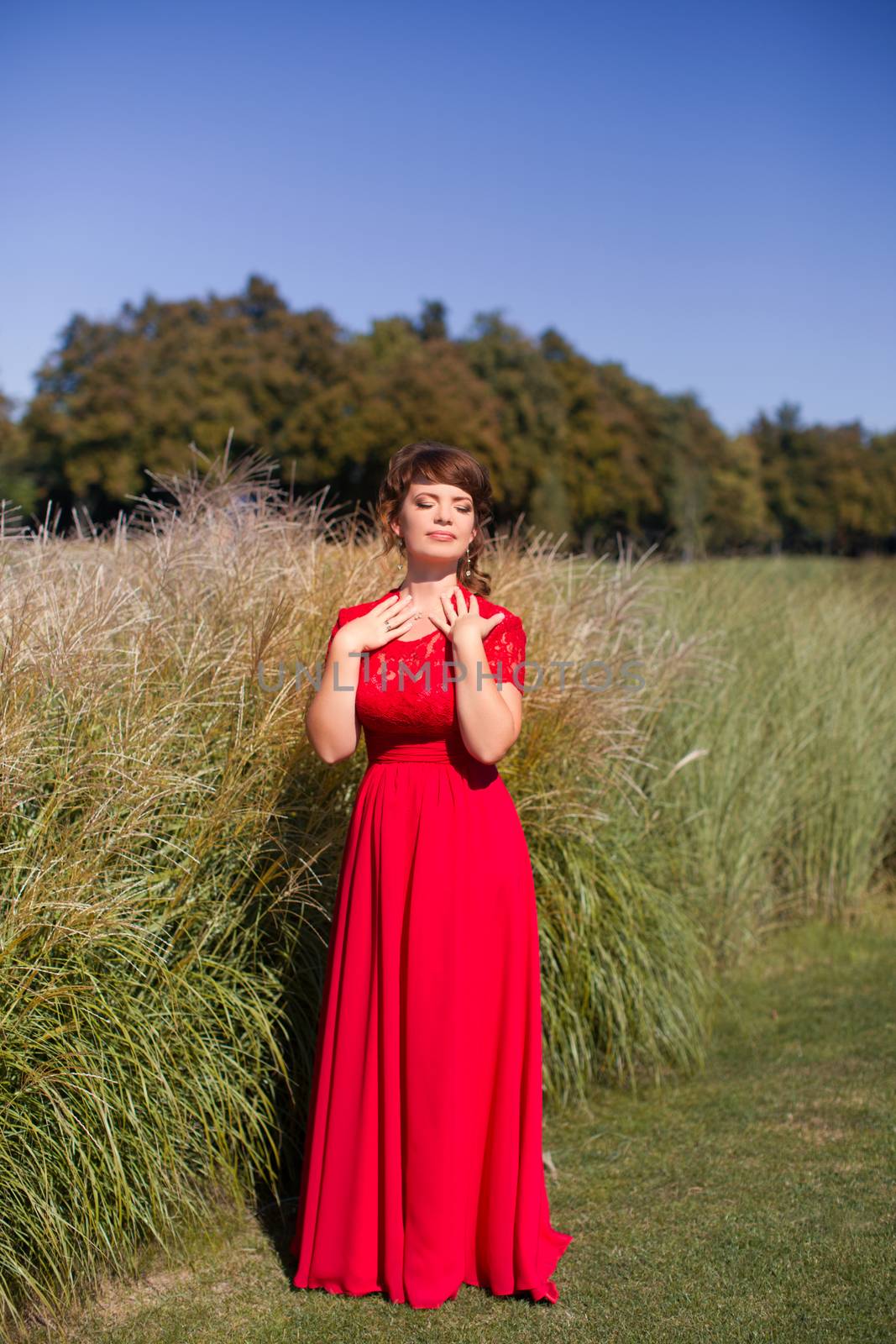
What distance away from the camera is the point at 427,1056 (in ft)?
8.53

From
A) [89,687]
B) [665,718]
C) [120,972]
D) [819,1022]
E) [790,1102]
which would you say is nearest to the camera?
[120,972]

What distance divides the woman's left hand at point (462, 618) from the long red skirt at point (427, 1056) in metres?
0.29

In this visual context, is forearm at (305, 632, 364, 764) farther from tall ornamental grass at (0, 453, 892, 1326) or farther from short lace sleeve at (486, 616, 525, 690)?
tall ornamental grass at (0, 453, 892, 1326)

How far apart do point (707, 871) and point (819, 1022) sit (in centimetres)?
79

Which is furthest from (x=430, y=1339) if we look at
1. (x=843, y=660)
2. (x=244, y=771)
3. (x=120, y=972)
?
(x=843, y=660)

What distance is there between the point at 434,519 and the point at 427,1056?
125cm

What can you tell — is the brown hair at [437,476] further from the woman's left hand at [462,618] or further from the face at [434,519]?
the woman's left hand at [462,618]

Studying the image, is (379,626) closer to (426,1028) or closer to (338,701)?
(338,701)

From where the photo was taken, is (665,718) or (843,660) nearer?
(665,718)

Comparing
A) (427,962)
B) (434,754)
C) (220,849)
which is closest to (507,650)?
(434,754)

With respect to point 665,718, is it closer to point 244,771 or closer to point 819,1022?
point 819,1022

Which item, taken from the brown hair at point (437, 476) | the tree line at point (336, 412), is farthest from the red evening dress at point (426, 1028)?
the tree line at point (336, 412)

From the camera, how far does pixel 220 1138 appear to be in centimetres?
291

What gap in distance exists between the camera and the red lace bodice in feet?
8.44
